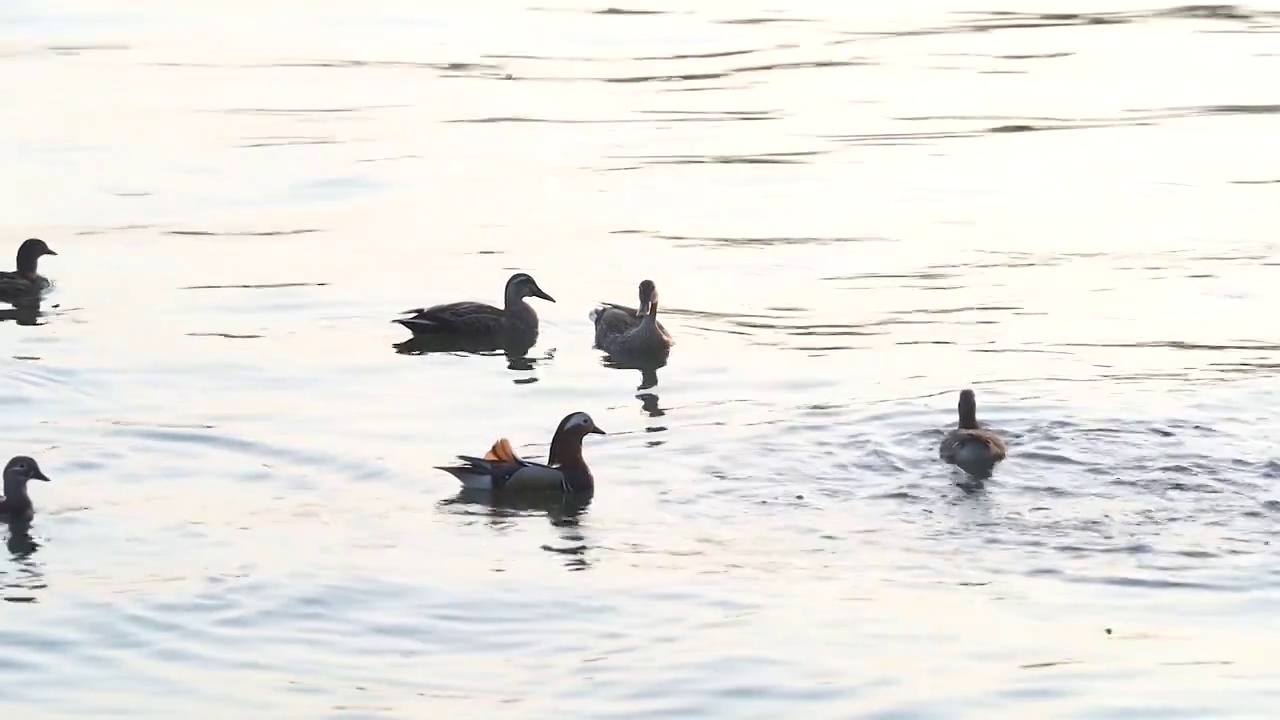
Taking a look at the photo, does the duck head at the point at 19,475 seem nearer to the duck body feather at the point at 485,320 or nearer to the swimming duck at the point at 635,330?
the duck body feather at the point at 485,320

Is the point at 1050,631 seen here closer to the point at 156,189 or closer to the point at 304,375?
the point at 304,375

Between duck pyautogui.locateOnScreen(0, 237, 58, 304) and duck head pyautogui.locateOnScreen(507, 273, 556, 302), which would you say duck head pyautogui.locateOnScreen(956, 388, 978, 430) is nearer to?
duck head pyautogui.locateOnScreen(507, 273, 556, 302)

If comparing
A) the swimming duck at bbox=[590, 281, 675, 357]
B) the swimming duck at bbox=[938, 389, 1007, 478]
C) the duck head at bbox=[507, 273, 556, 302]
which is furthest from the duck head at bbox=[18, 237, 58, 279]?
the swimming duck at bbox=[938, 389, 1007, 478]

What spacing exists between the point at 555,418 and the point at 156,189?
35.4ft

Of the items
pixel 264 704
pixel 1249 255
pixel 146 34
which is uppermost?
pixel 146 34

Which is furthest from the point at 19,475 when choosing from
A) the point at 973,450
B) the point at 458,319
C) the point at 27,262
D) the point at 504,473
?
the point at 27,262

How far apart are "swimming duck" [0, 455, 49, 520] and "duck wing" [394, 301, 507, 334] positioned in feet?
21.2

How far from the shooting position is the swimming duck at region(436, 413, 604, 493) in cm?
1495

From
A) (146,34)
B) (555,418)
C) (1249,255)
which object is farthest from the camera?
(146,34)

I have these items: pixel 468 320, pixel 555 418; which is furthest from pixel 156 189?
pixel 555 418

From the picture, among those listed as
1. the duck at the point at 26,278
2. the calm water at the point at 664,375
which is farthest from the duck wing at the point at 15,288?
the calm water at the point at 664,375

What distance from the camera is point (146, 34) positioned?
126 feet

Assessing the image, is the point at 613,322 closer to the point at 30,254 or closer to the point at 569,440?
the point at 569,440

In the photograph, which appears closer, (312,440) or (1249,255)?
(312,440)
